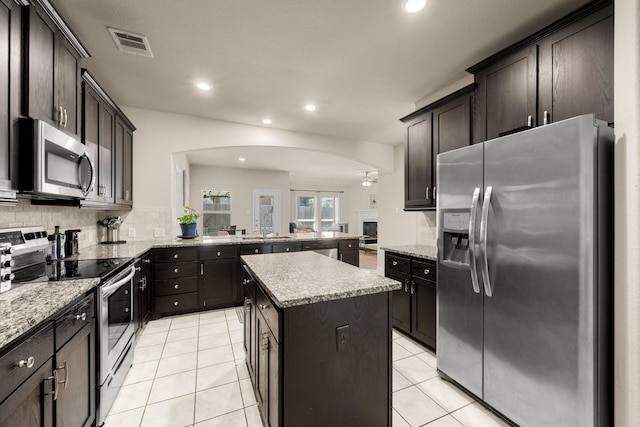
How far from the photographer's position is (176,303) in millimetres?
3309

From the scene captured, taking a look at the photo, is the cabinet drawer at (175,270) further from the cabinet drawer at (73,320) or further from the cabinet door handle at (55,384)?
the cabinet door handle at (55,384)

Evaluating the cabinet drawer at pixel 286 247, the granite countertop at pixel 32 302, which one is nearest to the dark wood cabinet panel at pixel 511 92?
the granite countertop at pixel 32 302

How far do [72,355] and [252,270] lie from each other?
0.91 metres

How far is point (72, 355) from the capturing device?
1278 millimetres

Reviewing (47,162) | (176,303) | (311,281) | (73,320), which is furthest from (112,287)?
(176,303)

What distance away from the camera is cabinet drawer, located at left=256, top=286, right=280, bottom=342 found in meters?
1.22

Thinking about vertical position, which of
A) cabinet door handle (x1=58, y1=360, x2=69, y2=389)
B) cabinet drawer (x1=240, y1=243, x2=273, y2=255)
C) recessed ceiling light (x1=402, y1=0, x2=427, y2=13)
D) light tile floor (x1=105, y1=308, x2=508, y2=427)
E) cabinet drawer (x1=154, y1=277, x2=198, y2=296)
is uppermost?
recessed ceiling light (x1=402, y1=0, x2=427, y2=13)

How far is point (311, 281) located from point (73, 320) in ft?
3.75

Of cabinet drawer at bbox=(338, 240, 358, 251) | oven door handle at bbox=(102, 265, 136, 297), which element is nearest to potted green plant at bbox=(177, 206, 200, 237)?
oven door handle at bbox=(102, 265, 136, 297)

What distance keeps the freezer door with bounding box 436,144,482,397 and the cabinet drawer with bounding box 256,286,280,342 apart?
128 cm

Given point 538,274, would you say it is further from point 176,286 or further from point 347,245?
point 176,286

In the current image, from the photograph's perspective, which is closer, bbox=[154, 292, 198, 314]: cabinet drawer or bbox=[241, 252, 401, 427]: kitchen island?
bbox=[241, 252, 401, 427]: kitchen island

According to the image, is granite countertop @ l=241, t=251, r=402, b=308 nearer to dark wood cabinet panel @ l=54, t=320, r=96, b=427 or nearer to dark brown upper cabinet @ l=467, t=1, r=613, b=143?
dark wood cabinet panel @ l=54, t=320, r=96, b=427

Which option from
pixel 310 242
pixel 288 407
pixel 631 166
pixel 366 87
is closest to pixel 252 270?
pixel 288 407
